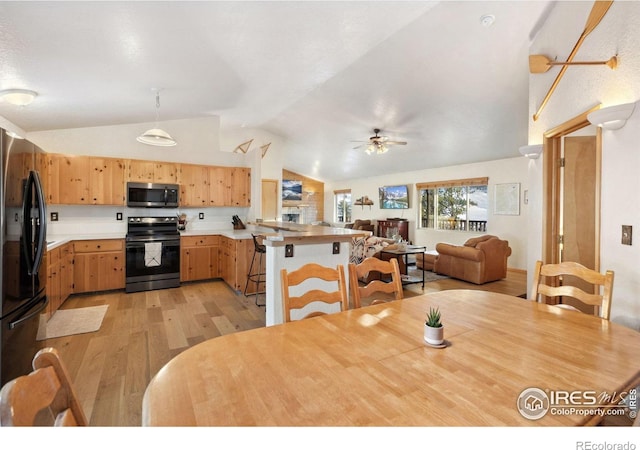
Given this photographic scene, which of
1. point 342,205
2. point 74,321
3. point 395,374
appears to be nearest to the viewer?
point 395,374

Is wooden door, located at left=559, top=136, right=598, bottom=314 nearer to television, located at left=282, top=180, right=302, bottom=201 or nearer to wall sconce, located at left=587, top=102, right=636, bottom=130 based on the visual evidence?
wall sconce, located at left=587, top=102, right=636, bottom=130

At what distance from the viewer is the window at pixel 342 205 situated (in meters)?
11.7

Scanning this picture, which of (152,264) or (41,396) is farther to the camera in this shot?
(152,264)

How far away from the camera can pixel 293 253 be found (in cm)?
284

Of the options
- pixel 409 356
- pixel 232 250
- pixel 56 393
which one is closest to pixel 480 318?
pixel 409 356

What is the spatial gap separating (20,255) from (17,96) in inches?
62.1

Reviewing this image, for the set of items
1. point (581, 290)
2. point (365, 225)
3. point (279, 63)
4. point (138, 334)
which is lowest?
point (138, 334)

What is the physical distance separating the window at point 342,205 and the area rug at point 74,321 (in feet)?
28.6

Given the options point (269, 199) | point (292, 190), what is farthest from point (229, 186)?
point (292, 190)

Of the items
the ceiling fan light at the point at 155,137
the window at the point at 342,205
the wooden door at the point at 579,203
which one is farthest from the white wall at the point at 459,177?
the ceiling fan light at the point at 155,137

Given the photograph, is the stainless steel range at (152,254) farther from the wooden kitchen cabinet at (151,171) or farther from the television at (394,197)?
the television at (394,197)

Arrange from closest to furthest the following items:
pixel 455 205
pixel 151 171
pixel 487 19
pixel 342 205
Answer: pixel 487 19, pixel 151 171, pixel 455 205, pixel 342 205

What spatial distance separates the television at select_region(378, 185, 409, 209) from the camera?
29.8 ft

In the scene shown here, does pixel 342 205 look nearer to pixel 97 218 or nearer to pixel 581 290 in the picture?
→ pixel 97 218
